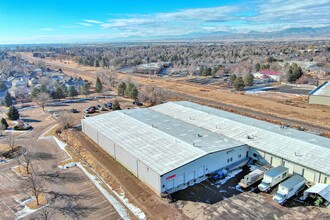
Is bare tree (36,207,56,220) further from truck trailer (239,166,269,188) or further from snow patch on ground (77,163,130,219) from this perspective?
truck trailer (239,166,269,188)

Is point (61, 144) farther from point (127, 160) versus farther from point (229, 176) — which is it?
point (229, 176)

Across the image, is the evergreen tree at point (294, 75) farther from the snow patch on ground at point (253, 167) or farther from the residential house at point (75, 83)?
the residential house at point (75, 83)

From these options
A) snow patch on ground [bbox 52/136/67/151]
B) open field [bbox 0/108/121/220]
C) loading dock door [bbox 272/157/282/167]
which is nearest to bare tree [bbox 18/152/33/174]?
open field [bbox 0/108/121/220]

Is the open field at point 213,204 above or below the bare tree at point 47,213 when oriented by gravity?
above

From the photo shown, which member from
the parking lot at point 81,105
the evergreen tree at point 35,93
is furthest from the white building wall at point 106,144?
the evergreen tree at point 35,93

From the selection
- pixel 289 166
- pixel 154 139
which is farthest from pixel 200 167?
pixel 289 166

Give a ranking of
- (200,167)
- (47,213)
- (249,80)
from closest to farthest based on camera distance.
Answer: (47,213)
(200,167)
(249,80)
